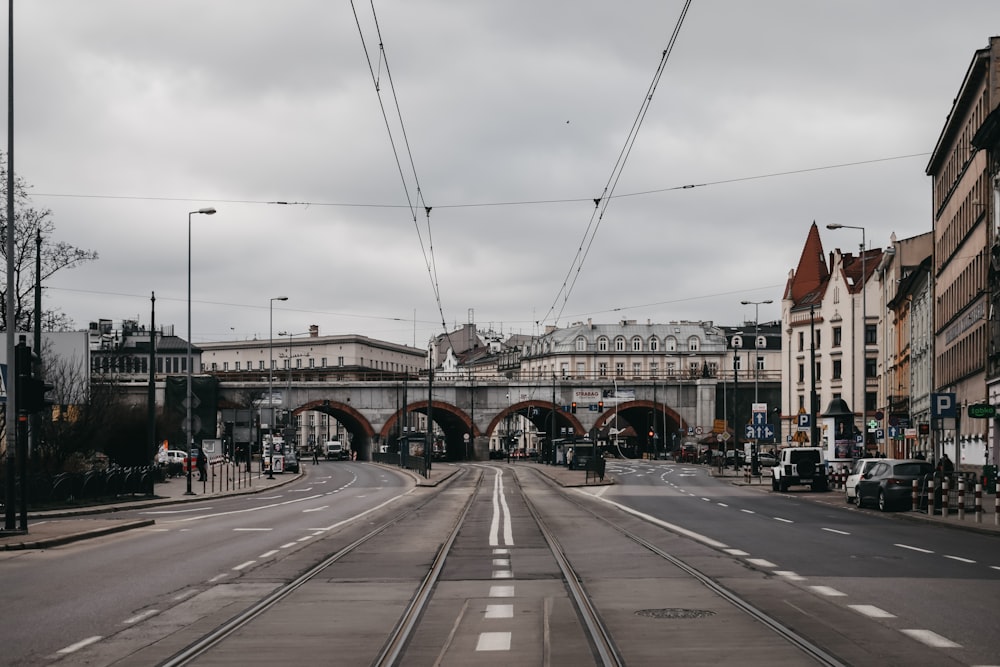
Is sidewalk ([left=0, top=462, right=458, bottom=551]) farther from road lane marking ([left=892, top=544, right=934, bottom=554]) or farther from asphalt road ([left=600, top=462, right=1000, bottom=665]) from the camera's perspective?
road lane marking ([left=892, top=544, right=934, bottom=554])

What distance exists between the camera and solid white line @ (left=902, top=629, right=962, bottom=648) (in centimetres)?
1033

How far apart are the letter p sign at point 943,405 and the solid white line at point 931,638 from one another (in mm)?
24331

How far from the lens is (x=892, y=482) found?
36.0 m

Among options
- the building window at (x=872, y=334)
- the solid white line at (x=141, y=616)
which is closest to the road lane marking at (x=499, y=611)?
the solid white line at (x=141, y=616)

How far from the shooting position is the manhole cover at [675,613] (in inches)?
483

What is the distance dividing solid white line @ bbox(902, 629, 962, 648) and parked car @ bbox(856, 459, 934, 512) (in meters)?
25.9

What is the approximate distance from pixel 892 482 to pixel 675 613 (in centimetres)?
2532

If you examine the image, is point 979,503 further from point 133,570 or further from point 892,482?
point 133,570

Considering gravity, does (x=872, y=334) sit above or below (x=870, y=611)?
above

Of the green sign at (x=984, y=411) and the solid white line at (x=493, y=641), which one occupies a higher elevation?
the green sign at (x=984, y=411)

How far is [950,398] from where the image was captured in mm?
34438

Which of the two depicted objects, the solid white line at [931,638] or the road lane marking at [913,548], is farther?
the road lane marking at [913,548]

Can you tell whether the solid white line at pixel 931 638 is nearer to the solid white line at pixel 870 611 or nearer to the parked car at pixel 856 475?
the solid white line at pixel 870 611

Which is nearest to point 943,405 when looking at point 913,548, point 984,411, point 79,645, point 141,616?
point 984,411
